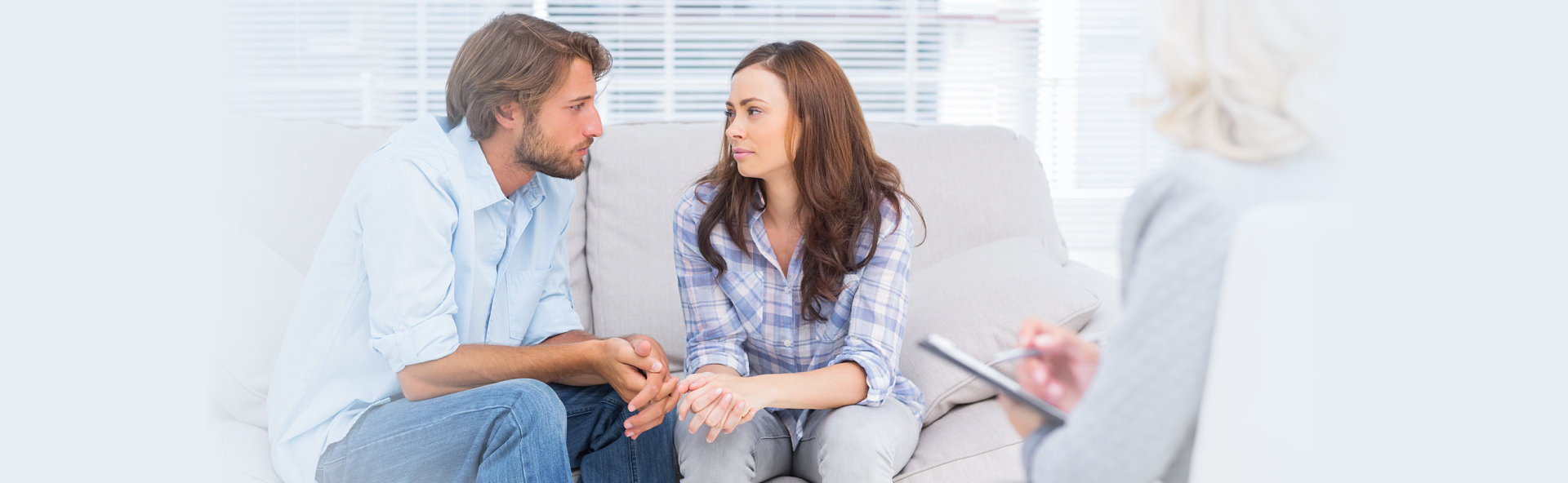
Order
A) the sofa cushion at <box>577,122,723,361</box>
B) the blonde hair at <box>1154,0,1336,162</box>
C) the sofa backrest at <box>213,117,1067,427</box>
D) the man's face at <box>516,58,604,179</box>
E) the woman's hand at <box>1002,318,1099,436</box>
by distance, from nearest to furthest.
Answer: the blonde hair at <box>1154,0,1336,162</box> → the woman's hand at <box>1002,318,1099,436</box> → the man's face at <box>516,58,604,179</box> → the sofa backrest at <box>213,117,1067,427</box> → the sofa cushion at <box>577,122,723,361</box>

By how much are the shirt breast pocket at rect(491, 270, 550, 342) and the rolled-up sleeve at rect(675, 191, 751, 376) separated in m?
0.23

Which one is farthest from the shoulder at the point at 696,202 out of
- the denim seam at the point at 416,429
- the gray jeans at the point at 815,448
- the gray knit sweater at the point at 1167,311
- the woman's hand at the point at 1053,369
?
the gray knit sweater at the point at 1167,311

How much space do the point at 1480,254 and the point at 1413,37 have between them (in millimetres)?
120

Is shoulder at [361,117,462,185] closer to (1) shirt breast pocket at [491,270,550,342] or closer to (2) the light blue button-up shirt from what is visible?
(2) the light blue button-up shirt

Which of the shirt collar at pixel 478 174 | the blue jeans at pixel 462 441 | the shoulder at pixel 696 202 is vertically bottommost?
the blue jeans at pixel 462 441

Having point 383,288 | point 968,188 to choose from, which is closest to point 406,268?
point 383,288

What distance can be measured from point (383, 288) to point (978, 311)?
904 millimetres

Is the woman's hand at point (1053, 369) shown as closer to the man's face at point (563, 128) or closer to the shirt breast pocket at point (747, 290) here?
the shirt breast pocket at point (747, 290)

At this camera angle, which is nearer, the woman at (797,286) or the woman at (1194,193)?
the woman at (1194,193)

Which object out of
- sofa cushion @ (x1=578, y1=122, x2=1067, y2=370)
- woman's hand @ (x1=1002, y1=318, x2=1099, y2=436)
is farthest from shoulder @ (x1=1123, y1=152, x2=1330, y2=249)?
sofa cushion @ (x1=578, y1=122, x2=1067, y2=370)

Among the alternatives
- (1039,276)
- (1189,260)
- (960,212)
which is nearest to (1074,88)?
(960,212)

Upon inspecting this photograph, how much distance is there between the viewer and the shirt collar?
4.45 feet

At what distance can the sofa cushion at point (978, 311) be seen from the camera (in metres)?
1.50

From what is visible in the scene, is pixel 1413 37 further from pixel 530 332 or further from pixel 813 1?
pixel 813 1
